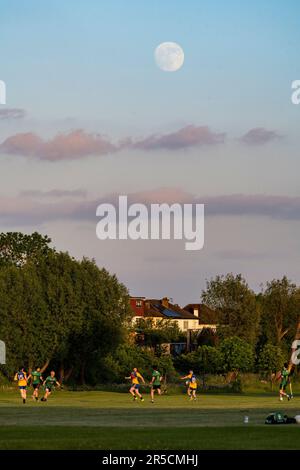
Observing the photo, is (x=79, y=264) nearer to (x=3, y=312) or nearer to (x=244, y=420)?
(x=3, y=312)

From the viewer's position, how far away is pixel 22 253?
141875 millimetres

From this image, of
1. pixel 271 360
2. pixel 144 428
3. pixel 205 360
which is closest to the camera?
pixel 144 428

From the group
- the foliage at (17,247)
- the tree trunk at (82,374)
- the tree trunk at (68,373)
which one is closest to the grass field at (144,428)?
the tree trunk at (82,374)

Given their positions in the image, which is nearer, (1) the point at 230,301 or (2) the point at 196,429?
(2) the point at 196,429

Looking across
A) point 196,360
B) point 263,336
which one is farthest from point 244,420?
point 263,336

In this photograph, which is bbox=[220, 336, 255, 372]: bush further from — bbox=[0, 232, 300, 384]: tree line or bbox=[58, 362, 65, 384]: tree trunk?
bbox=[58, 362, 65, 384]: tree trunk

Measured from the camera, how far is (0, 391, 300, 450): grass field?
105 ft

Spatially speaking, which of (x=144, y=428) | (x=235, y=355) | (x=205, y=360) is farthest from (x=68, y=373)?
(x=144, y=428)

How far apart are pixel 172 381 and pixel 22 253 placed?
136 feet

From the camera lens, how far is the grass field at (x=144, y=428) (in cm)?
3206

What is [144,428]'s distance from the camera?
39.3 metres

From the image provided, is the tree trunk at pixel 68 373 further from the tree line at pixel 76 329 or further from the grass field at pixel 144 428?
the grass field at pixel 144 428

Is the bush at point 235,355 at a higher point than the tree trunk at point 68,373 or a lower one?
higher

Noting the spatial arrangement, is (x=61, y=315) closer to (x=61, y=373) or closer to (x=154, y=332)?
(x=61, y=373)
